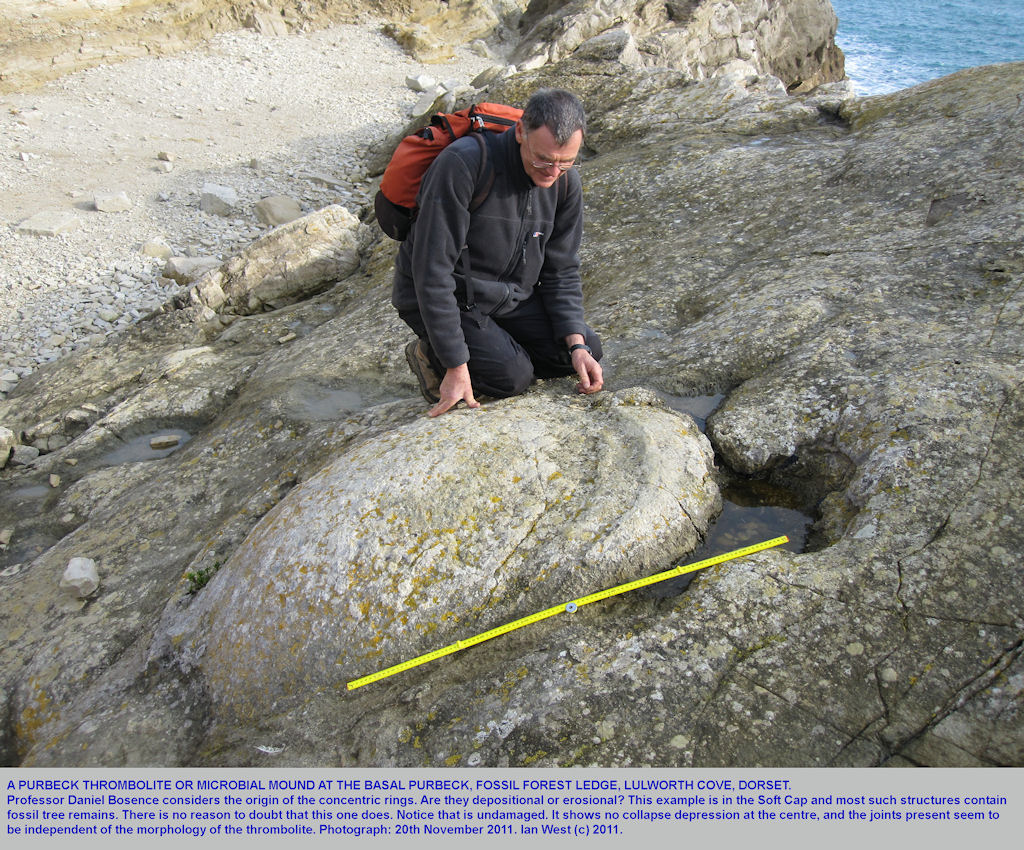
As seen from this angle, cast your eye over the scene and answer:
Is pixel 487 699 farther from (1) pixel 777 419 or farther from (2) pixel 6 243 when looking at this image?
(2) pixel 6 243

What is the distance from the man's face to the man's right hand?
46.2 inches

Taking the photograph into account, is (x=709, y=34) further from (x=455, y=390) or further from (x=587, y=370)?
(x=455, y=390)

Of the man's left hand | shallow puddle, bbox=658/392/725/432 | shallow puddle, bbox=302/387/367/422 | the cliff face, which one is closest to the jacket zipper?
the man's left hand

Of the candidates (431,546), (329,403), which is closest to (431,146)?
(431,546)

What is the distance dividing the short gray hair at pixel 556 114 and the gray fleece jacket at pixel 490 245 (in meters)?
0.31

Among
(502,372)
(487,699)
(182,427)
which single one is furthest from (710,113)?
(487,699)

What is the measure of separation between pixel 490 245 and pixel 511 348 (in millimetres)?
736

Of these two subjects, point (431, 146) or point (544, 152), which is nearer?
point (544, 152)

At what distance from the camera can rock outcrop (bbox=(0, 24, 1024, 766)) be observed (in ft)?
9.12

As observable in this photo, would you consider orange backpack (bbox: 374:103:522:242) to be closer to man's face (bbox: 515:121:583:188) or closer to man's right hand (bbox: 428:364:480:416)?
man's face (bbox: 515:121:583:188)

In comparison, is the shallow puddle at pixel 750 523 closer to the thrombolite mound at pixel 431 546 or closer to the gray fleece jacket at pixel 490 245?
the thrombolite mound at pixel 431 546

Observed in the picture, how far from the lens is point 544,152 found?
359 centimetres

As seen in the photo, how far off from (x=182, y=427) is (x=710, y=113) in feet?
23.3

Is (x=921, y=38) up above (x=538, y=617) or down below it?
below
